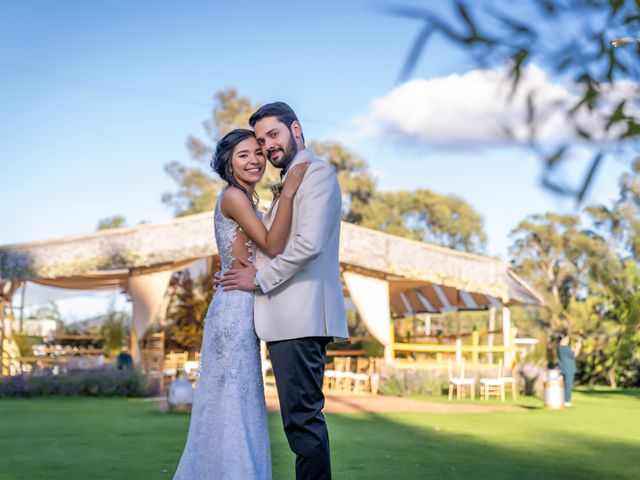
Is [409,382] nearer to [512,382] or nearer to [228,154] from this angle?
[512,382]

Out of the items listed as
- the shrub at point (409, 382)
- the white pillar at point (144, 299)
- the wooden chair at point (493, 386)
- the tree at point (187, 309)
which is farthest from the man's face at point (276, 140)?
the tree at point (187, 309)

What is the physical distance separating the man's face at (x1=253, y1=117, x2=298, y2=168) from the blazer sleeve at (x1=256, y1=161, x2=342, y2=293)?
0.14m

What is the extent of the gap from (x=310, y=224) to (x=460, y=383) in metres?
14.2

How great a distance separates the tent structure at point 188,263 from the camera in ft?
57.4

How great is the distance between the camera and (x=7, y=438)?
9.15 meters

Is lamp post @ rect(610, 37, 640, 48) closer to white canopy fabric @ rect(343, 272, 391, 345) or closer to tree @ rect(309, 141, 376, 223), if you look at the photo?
white canopy fabric @ rect(343, 272, 391, 345)

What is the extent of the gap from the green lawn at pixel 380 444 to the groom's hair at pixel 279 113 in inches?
127

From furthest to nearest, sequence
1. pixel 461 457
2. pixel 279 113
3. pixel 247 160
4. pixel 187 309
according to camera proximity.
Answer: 1. pixel 187 309
2. pixel 461 457
3. pixel 247 160
4. pixel 279 113

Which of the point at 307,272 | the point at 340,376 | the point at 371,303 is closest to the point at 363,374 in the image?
the point at 340,376

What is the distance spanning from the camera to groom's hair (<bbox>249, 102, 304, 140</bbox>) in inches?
157

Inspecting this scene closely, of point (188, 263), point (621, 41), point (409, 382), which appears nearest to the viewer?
point (621, 41)

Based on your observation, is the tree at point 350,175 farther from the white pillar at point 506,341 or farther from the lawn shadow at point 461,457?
the lawn shadow at point 461,457

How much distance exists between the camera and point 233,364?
4.32 m

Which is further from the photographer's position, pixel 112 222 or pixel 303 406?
pixel 112 222
